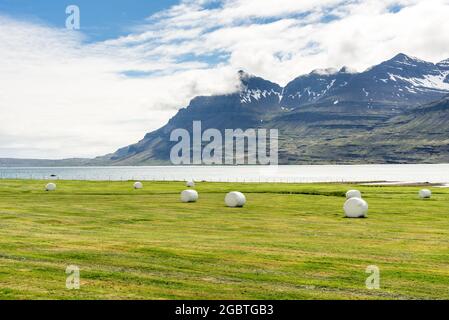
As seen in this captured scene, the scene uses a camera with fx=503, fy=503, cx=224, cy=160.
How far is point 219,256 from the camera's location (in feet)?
89.9

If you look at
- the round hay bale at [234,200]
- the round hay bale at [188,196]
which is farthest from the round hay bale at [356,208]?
the round hay bale at [188,196]

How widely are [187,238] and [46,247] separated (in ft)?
31.3

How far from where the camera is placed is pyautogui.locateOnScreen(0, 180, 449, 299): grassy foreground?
20.4 metres

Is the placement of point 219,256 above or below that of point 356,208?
below

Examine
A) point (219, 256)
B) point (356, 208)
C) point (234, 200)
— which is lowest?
point (219, 256)

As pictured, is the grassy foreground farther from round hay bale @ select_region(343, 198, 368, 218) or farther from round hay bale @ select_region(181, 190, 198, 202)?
round hay bale @ select_region(181, 190, 198, 202)

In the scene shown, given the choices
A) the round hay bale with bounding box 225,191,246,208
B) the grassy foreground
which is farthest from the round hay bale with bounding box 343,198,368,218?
the round hay bale with bounding box 225,191,246,208

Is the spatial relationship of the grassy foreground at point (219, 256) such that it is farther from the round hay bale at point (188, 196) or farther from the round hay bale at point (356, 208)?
the round hay bale at point (188, 196)

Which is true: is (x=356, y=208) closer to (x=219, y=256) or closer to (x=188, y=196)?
(x=188, y=196)

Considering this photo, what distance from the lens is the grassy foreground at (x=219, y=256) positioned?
67.1ft

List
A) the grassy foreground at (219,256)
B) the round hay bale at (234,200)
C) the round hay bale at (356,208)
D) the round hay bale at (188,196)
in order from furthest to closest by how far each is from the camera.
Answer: the round hay bale at (188,196) → the round hay bale at (234,200) → the round hay bale at (356,208) → the grassy foreground at (219,256)

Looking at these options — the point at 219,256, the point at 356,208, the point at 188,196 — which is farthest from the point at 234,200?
the point at 219,256

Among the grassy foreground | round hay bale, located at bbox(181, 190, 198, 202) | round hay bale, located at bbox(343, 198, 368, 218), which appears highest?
round hay bale, located at bbox(181, 190, 198, 202)

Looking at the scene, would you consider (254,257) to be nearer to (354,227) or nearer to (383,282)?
(383,282)
